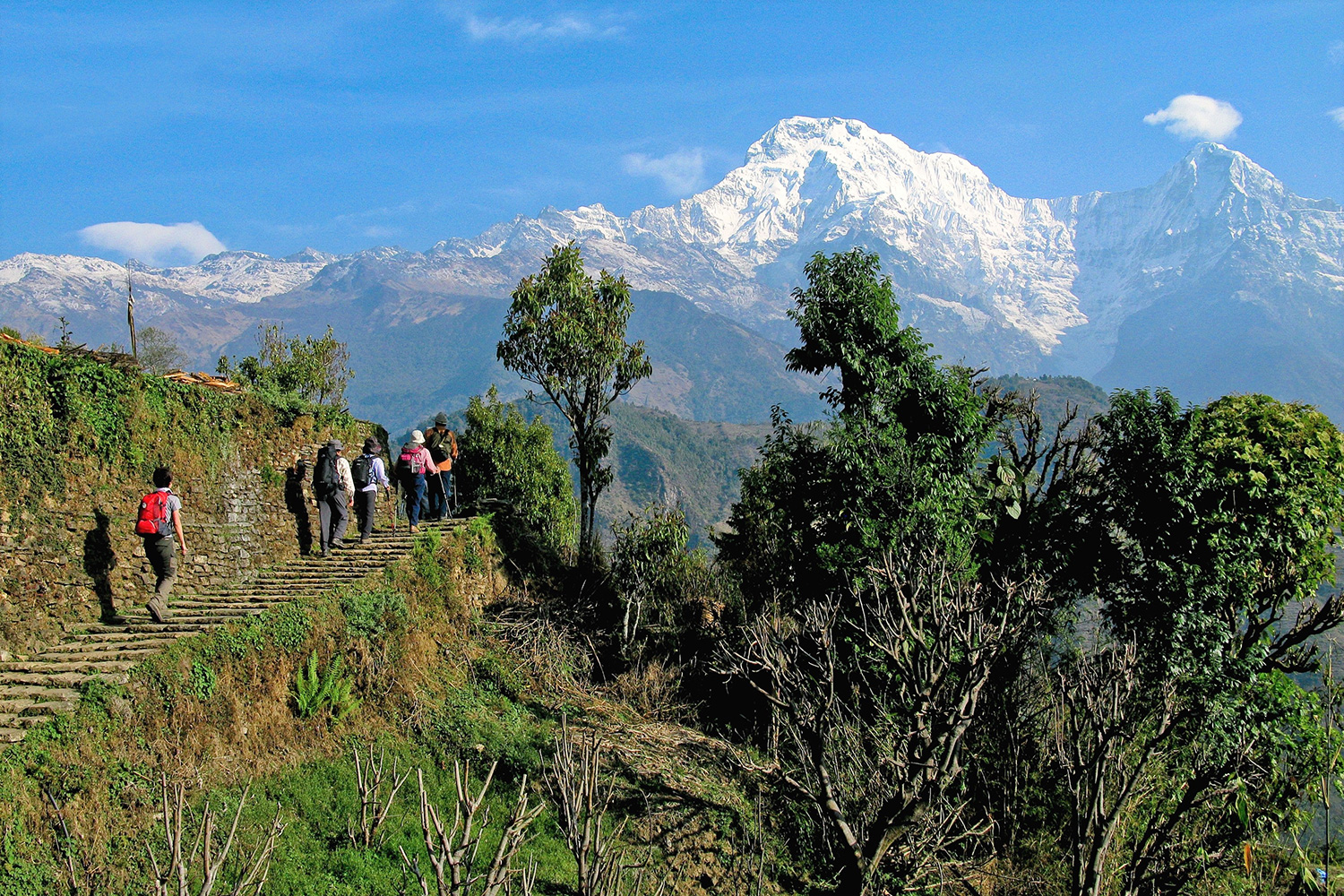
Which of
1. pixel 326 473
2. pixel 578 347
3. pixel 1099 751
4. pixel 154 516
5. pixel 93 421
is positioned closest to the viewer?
pixel 1099 751

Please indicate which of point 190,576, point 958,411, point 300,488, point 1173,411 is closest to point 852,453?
point 958,411

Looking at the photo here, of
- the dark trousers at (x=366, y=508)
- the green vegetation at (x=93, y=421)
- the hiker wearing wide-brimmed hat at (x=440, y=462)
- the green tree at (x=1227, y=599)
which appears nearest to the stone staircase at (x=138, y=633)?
the dark trousers at (x=366, y=508)

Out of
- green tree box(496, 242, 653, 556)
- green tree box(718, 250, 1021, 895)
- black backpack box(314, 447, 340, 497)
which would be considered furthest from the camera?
green tree box(496, 242, 653, 556)

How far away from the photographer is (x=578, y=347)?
841 inches

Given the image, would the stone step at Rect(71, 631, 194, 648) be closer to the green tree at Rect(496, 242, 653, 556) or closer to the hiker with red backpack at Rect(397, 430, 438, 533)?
the hiker with red backpack at Rect(397, 430, 438, 533)

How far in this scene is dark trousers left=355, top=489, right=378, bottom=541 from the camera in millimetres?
16750

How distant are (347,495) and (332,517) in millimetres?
493

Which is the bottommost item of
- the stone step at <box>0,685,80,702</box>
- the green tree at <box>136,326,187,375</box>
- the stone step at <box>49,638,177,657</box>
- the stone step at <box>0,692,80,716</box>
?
the stone step at <box>0,692,80,716</box>

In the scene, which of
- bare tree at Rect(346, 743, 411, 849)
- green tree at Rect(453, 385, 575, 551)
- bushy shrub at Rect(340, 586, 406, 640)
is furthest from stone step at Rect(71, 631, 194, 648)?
green tree at Rect(453, 385, 575, 551)

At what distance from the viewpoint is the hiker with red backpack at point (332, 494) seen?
50.8 feet

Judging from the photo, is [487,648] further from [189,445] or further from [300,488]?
[189,445]

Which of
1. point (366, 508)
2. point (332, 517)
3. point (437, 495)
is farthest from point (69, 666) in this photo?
point (437, 495)

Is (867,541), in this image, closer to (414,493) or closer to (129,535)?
(414,493)

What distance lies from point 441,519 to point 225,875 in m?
10.5
